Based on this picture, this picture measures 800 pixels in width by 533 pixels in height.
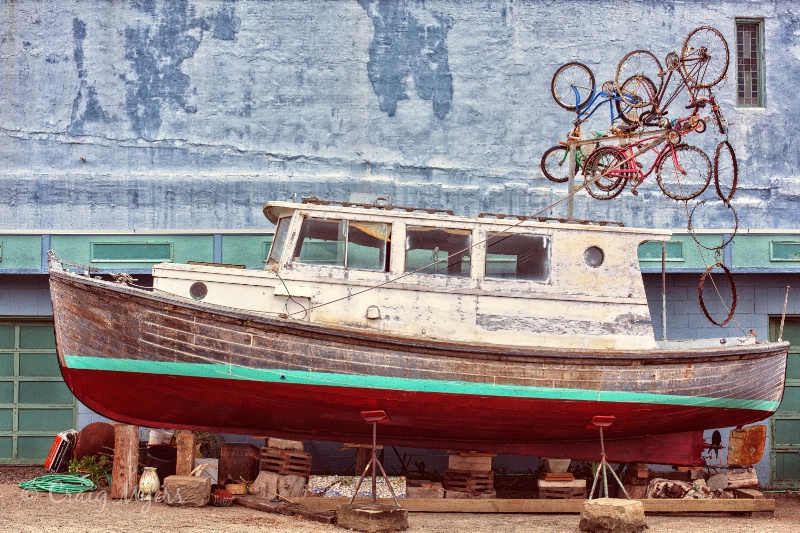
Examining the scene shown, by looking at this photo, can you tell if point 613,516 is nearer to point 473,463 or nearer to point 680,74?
point 473,463

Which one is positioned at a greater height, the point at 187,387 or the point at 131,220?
the point at 131,220

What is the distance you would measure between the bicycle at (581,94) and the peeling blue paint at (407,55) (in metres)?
1.61

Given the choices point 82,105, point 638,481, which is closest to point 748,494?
point 638,481

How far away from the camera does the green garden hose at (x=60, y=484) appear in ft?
38.6

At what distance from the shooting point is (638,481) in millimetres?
12375

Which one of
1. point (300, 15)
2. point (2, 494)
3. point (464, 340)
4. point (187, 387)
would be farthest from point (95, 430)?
point (300, 15)

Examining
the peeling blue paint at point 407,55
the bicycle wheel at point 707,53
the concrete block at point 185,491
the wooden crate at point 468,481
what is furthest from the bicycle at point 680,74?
the concrete block at point 185,491

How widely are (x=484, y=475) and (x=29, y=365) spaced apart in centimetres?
631

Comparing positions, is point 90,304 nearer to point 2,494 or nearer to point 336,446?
point 2,494

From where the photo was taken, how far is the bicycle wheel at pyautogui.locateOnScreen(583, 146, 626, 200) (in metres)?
12.4

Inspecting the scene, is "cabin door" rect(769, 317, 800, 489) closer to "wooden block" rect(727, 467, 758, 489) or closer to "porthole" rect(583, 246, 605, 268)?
"wooden block" rect(727, 467, 758, 489)

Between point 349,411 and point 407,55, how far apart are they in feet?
18.4

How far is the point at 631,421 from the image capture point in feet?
39.0

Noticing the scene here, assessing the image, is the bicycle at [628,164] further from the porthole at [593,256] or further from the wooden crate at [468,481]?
the wooden crate at [468,481]
